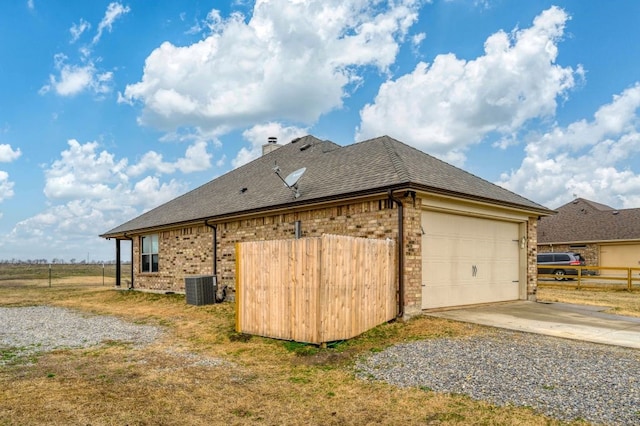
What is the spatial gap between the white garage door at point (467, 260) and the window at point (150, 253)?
13088 millimetres

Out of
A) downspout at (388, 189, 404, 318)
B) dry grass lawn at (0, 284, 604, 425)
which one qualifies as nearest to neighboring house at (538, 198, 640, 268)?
downspout at (388, 189, 404, 318)

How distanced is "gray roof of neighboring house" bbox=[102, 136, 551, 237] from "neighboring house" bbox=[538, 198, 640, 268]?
60.2 ft

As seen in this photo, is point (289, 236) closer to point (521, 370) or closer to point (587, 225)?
point (521, 370)

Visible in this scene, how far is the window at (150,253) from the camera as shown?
2003 cm

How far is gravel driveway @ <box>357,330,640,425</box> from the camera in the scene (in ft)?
16.7

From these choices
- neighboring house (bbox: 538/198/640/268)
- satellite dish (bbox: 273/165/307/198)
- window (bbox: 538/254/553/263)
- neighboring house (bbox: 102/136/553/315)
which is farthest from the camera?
neighboring house (bbox: 538/198/640/268)

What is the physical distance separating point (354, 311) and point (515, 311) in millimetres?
5068

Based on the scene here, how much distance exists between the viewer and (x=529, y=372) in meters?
6.21

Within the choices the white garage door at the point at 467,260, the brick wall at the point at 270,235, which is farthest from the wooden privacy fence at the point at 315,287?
the white garage door at the point at 467,260

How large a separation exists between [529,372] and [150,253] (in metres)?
17.5

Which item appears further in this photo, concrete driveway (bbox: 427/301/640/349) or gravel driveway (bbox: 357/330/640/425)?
concrete driveway (bbox: 427/301/640/349)

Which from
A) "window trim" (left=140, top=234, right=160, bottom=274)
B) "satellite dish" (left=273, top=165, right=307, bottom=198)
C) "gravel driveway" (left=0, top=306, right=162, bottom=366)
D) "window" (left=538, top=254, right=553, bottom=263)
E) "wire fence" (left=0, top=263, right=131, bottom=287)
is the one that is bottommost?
"wire fence" (left=0, top=263, right=131, bottom=287)

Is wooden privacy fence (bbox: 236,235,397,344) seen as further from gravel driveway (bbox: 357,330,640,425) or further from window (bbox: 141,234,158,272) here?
window (bbox: 141,234,158,272)

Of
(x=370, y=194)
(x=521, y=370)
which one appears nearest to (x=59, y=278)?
(x=370, y=194)
